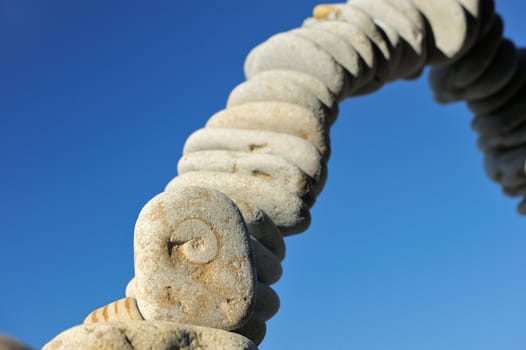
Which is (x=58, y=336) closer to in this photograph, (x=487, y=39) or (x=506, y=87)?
(x=487, y=39)

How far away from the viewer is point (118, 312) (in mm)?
1219

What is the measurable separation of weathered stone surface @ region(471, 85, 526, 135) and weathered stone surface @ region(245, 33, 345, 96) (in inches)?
48.6

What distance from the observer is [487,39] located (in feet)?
8.58

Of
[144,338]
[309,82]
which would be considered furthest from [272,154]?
[144,338]

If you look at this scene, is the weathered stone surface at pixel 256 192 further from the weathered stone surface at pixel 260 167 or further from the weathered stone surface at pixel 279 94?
the weathered stone surface at pixel 279 94

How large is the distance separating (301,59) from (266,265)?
69 centimetres

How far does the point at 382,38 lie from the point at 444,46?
0.35 metres

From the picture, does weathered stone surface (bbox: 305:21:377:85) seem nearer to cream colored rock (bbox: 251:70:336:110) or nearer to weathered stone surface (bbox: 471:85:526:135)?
cream colored rock (bbox: 251:70:336:110)

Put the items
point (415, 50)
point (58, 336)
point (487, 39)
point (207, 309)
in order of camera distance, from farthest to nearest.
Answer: point (487, 39) → point (415, 50) → point (207, 309) → point (58, 336)

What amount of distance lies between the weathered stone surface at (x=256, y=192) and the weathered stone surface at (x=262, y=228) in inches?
1.7

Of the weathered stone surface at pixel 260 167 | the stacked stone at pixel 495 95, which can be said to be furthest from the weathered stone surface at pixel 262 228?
the stacked stone at pixel 495 95

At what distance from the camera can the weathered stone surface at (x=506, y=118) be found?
284cm

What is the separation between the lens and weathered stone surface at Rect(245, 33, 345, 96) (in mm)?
1880

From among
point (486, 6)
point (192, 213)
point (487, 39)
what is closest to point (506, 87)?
point (487, 39)
